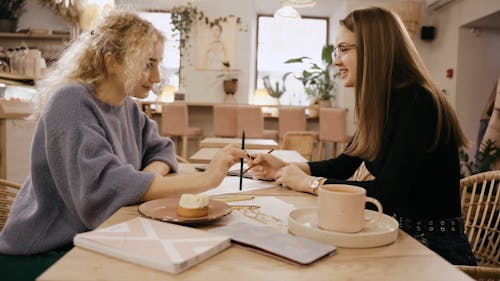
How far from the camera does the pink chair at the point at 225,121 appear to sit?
258 inches

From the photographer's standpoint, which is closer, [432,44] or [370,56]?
[370,56]

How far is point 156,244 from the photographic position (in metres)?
0.77

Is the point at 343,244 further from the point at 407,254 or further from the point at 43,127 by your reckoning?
the point at 43,127

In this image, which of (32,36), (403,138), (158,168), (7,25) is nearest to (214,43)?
(32,36)

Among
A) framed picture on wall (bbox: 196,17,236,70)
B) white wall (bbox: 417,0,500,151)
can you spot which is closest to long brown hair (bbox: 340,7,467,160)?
white wall (bbox: 417,0,500,151)

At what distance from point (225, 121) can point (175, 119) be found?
0.72 m

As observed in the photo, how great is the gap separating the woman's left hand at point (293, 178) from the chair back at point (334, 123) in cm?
543

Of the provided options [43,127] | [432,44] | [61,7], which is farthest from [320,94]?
[43,127]

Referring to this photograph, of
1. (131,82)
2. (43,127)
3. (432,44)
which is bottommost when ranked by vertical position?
(43,127)

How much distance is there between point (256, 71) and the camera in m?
8.40

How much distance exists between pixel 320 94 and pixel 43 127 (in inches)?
264

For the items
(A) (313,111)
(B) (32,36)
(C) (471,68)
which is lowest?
(A) (313,111)

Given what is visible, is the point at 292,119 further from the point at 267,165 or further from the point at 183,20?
the point at 267,165

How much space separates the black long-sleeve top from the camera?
4.15ft
